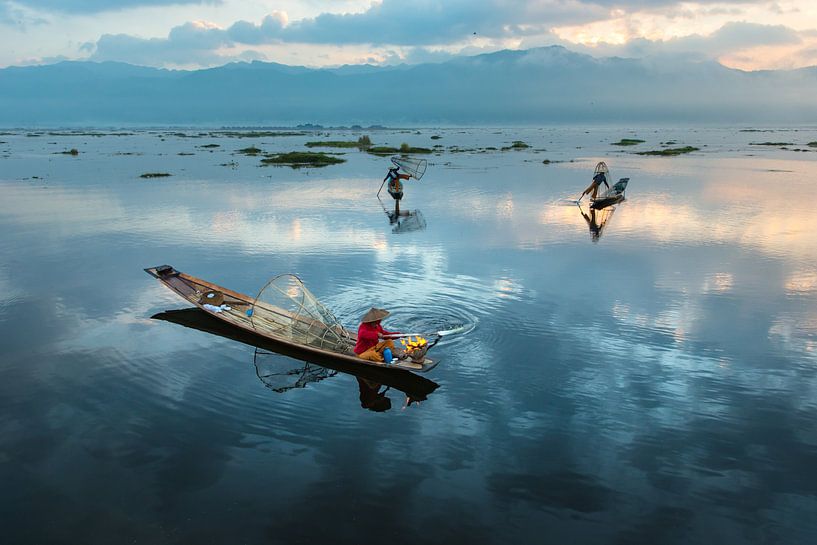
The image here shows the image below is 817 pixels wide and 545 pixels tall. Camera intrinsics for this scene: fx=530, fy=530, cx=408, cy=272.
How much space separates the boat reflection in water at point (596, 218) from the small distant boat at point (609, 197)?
31cm

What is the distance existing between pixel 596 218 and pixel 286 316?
25.7 meters

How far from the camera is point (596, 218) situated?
118ft

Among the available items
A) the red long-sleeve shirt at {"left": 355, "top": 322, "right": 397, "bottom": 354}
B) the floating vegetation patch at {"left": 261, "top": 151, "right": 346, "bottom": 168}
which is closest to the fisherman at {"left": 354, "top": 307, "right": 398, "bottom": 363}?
the red long-sleeve shirt at {"left": 355, "top": 322, "right": 397, "bottom": 354}

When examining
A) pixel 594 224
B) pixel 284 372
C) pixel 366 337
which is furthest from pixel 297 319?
pixel 594 224

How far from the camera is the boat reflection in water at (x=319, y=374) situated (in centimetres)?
1346

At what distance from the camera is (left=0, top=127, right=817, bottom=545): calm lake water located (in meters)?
9.26

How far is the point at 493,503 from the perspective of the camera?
31.3 feet

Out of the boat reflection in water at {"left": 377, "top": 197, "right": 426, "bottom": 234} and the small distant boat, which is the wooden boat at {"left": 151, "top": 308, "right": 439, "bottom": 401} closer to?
the boat reflection in water at {"left": 377, "top": 197, "right": 426, "bottom": 234}

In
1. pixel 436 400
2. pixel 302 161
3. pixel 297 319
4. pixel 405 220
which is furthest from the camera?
pixel 302 161

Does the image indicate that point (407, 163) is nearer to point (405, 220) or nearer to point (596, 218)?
point (405, 220)

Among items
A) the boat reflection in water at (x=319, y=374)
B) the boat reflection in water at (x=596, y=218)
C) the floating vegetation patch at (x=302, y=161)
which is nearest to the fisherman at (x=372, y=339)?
the boat reflection in water at (x=319, y=374)

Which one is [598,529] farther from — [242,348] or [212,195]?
[212,195]

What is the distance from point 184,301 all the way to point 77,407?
7539 mm

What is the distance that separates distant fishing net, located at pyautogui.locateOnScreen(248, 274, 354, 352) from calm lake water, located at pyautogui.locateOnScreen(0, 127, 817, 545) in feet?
2.67
